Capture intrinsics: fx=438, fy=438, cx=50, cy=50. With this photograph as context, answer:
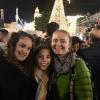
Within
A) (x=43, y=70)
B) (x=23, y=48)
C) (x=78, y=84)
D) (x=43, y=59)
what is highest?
(x=23, y=48)

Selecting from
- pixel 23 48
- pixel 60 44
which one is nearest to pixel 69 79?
pixel 60 44

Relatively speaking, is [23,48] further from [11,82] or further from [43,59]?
[11,82]

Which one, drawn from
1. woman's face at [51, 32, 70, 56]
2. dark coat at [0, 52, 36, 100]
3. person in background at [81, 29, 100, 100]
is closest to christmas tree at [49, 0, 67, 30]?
person in background at [81, 29, 100, 100]

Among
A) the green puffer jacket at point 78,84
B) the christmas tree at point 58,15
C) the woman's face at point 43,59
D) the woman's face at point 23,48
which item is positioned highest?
the christmas tree at point 58,15

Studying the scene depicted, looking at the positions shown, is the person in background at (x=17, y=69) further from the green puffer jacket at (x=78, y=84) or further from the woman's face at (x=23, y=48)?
the green puffer jacket at (x=78, y=84)

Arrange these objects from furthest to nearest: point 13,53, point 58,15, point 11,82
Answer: point 58,15, point 13,53, point 11,82

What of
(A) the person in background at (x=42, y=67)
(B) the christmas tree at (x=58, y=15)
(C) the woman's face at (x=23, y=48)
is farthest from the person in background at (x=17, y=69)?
(B) the christmas tree at (x=58, y=15)

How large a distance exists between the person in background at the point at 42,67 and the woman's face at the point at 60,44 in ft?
0.29

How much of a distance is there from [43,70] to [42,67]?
0.17 ft

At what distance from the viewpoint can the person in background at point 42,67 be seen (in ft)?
16.8

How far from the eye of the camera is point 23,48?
195 inches

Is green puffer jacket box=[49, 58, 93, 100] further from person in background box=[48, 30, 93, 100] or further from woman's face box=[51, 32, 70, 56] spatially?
woman's face box=[51, 32, 70, 56]

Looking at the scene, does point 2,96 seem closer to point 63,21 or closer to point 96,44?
point 96,44

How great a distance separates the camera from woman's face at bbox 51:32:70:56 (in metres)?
5.23
